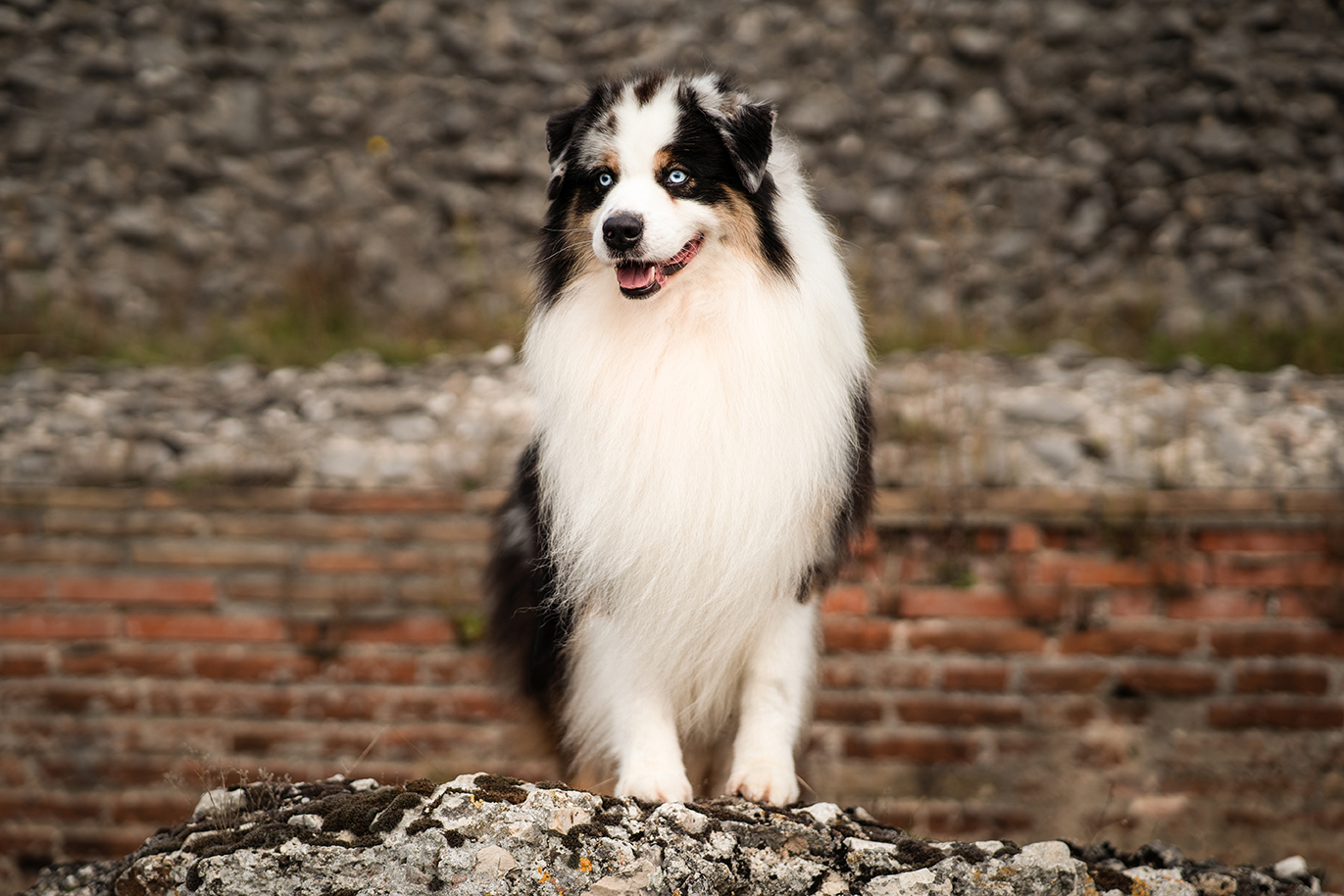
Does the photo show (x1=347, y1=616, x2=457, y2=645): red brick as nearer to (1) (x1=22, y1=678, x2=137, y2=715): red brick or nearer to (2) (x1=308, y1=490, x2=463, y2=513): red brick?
(2) (x1=308, y1=490, x2=463, y2=513): red brick

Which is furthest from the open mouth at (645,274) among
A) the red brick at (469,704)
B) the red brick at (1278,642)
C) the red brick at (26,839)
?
the red brick at (26,839)

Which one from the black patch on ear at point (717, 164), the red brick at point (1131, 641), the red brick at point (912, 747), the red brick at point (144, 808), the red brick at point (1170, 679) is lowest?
the red brick at point (144, 808)

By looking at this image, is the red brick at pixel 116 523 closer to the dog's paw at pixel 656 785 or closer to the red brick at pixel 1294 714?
the dog's paw at pixel 656 785

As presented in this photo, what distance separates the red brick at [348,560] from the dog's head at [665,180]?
194 cm

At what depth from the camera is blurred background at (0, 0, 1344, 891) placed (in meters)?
3.37

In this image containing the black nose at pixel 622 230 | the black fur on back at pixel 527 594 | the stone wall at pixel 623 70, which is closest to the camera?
the black nose at pixel 622 230

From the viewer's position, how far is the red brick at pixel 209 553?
3584mm

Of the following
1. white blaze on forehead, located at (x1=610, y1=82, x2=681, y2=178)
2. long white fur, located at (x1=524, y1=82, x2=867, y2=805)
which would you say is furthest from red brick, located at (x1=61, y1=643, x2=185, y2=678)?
white blaze on forehead, located at (x1=610, y1=82, x2=681, y2=178)

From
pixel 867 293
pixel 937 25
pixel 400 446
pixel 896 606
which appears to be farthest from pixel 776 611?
pixel 937 25

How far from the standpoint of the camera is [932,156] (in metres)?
5.22

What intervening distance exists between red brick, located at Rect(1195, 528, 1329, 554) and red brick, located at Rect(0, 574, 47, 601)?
4.13 meters

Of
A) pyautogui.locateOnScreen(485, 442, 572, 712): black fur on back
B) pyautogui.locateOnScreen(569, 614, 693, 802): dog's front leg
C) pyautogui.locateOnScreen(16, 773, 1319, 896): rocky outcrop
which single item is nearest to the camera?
pyautogui.locateOnScreen(16, 773, 1319, 896): rocky outcrop

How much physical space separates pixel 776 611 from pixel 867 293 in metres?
3.55

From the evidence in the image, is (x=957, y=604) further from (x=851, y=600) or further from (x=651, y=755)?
(x=651, y=755)
